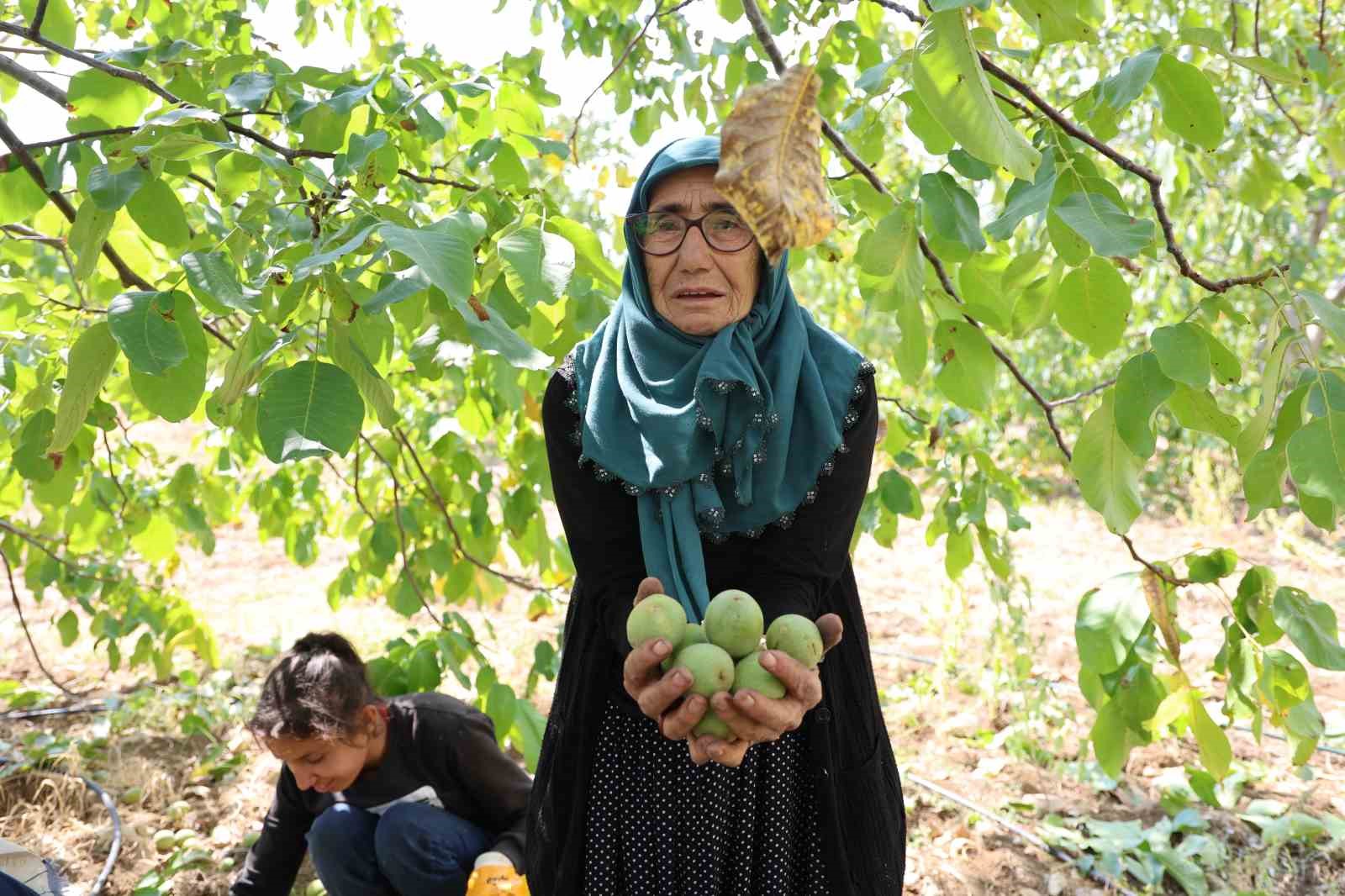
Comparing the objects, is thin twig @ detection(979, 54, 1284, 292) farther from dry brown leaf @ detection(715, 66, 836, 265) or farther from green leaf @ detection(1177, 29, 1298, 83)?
dry brown leaf @ detection(715, 66, 836, 265)

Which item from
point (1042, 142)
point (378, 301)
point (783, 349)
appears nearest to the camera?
point (378, 301)

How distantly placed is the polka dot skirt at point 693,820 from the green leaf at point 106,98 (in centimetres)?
128

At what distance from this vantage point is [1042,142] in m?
1.46

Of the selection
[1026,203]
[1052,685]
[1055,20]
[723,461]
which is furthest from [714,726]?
[1052,685]

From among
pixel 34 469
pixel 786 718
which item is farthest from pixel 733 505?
pixel 34 469

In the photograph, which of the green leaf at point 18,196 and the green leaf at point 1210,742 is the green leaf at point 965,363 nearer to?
the green leaf at point 1210,742

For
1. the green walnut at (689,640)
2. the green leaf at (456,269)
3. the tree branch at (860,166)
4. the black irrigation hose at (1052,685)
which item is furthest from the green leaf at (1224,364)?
the black irrigation hose at (1052,685)

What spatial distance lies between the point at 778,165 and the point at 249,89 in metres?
0.95

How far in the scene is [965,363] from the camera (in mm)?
1858

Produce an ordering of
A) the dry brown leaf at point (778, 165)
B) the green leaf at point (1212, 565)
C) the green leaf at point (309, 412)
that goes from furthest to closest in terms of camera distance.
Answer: the green leaf at point (1212, 565) < the green leaf at point (309, 412) < the dry brown leaf at point (778, 165)

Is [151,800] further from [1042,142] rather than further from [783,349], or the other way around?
[1042,142]

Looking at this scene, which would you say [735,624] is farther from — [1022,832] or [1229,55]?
[1022,832]

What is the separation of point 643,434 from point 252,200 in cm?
64

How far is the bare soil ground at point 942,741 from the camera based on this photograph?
3150mm
